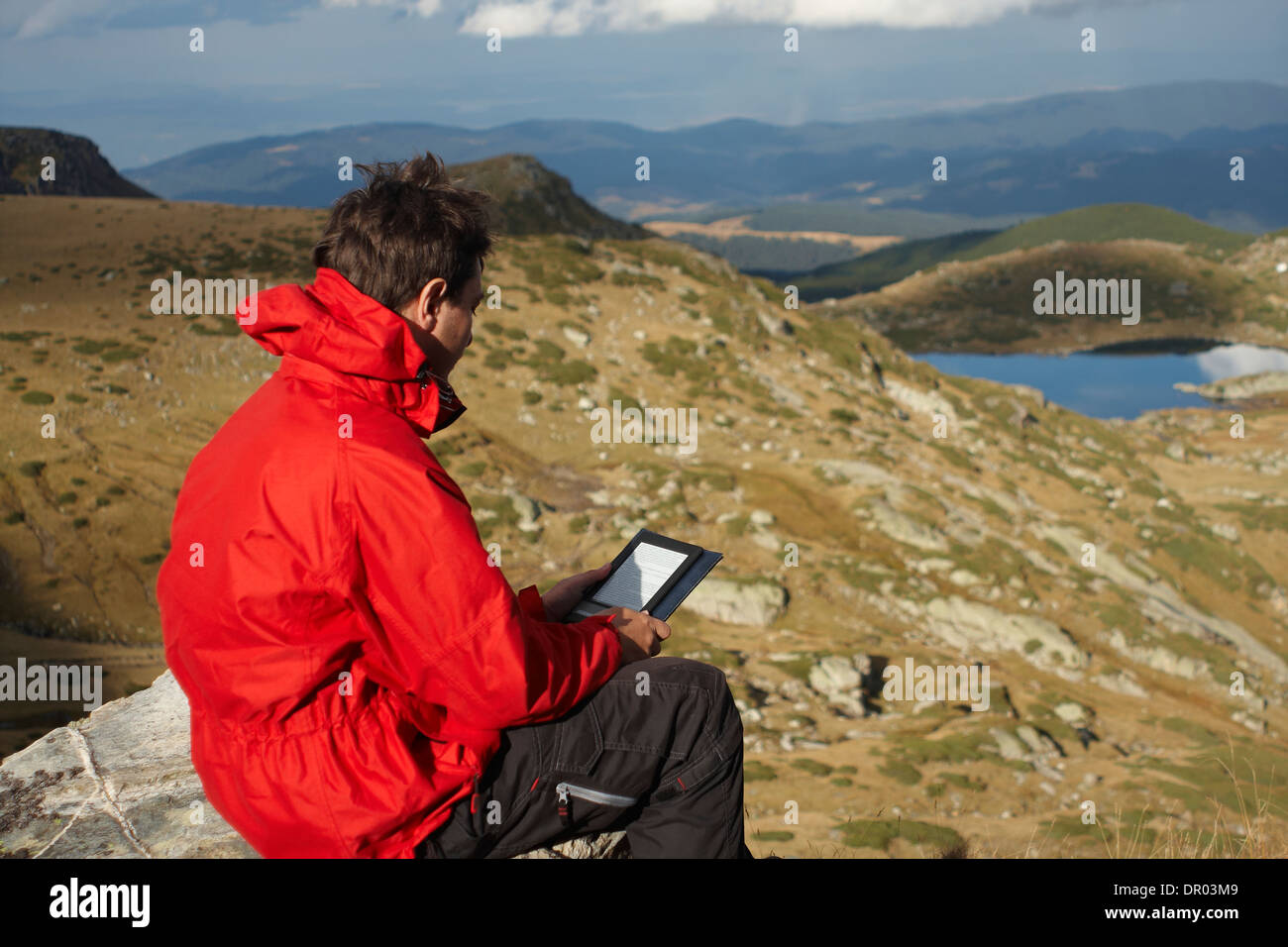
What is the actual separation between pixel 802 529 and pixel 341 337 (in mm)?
17642

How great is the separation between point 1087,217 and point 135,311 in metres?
150

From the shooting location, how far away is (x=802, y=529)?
20.1m

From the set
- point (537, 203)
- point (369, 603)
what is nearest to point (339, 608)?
point (369, 603)

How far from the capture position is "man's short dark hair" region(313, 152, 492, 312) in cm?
346

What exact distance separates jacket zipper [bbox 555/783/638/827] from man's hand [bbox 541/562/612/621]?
1023mm

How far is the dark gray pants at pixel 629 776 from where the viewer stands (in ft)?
12.5

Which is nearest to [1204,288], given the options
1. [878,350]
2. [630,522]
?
[878,350]

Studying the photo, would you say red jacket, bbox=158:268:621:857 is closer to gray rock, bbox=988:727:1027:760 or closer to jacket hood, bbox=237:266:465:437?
jacket hood, bbox=237:266:465:437

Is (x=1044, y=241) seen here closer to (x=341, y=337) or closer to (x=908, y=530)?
(x=908, y=530)

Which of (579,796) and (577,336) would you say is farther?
(577,336)

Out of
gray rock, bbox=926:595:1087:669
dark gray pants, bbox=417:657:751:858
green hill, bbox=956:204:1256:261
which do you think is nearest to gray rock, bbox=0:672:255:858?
dark gray pants, bbox=417:657:751:858

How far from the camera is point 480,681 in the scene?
10.7ft

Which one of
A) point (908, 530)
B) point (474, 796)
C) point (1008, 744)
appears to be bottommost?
point (1008, 744)
